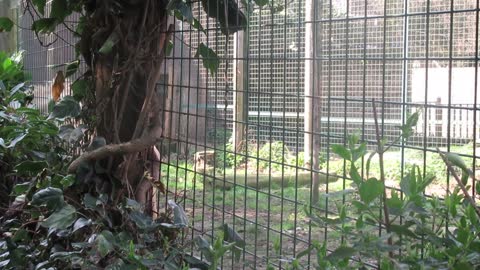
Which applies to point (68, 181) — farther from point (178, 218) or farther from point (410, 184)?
point (410, 184)

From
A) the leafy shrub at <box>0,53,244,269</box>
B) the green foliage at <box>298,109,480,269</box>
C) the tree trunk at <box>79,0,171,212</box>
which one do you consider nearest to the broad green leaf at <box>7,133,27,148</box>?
the leafy shrub at <box>0,53,244,269</box>

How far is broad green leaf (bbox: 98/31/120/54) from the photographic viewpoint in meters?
2.65

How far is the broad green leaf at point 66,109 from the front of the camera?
287 cm

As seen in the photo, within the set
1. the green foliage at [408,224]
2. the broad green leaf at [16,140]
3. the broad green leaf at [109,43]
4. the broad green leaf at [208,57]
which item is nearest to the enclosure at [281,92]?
the broad green leaf at [208,57]

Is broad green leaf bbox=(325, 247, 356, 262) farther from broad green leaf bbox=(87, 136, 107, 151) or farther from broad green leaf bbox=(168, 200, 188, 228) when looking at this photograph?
broad green leaf bbox=(87, 136, 107, 151)

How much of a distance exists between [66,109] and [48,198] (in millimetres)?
473

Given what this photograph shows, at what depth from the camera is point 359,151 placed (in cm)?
136

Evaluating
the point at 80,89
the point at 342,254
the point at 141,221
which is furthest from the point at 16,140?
the point at 342,254

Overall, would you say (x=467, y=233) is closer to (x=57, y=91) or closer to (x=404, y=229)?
(x=404, y=229)

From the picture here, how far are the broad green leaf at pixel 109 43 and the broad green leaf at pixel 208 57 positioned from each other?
13.8 inches

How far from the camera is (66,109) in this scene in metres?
2.88

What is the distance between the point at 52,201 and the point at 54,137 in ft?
3.01

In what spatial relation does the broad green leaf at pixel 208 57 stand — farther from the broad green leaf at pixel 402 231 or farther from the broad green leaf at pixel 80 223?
the broad green leaf at pixel 402 231

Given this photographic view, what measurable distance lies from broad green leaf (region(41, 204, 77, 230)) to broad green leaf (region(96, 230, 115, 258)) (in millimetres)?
242
